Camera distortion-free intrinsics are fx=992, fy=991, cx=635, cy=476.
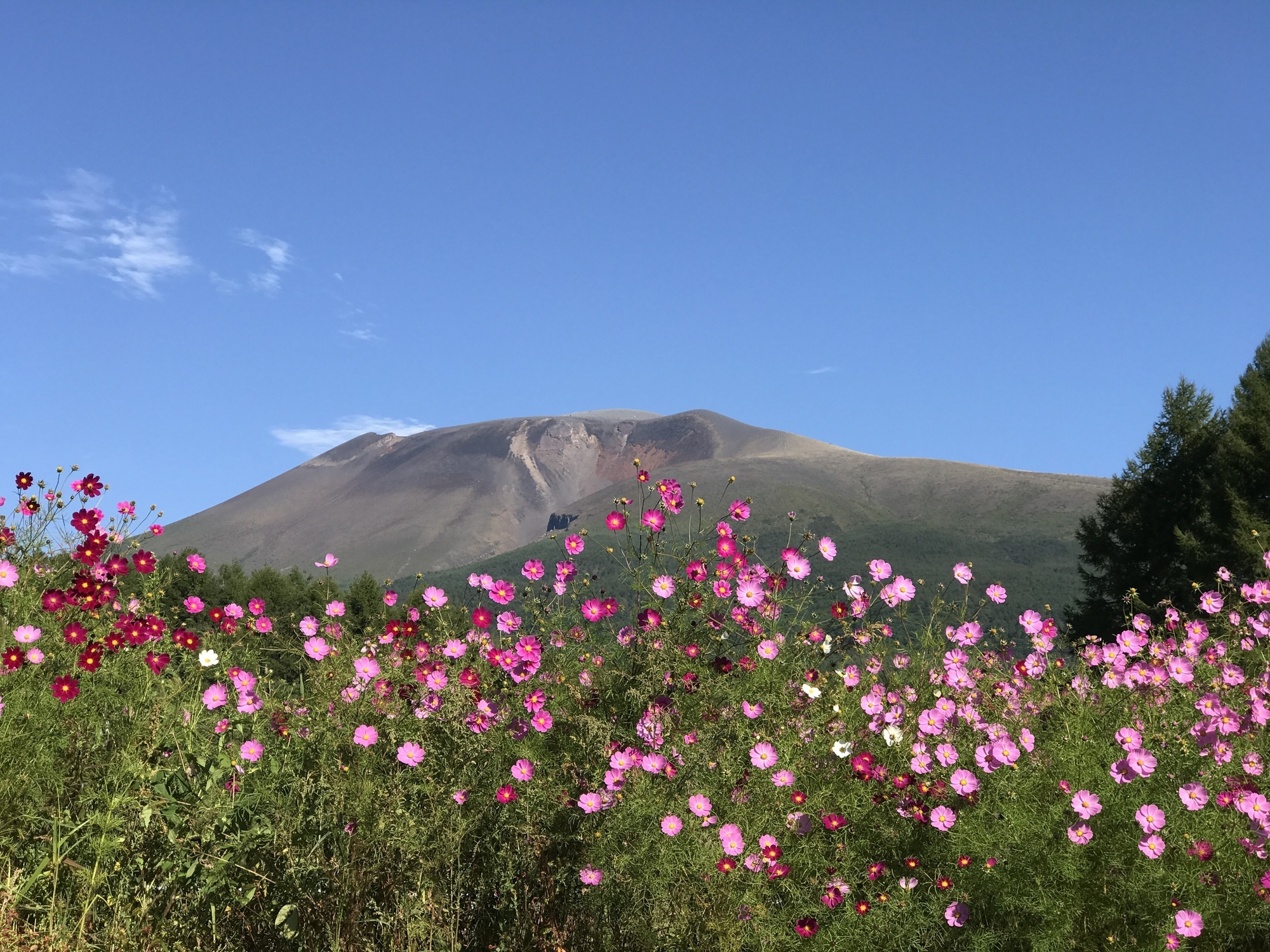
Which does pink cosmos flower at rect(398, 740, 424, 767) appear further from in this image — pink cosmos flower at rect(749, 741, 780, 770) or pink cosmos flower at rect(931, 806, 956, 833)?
pink cosmos flower at rect(931, 806, 956, 833)

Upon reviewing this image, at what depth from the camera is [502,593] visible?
465cm

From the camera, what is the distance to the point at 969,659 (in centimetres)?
541

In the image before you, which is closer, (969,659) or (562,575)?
(562,575)

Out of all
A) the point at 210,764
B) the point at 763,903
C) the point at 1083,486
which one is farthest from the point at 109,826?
the point at 1083,486

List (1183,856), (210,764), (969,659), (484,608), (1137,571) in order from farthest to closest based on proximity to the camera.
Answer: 1. (1137,571)
2. (969,659)
3. (484,608)
4. (210,764)
5. (1183,856)

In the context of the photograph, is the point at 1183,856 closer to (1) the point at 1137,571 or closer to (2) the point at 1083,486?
(1) the point at 1137,571

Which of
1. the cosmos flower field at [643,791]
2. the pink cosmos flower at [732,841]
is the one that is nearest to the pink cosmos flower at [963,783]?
the cosmos flower field at [643,791]

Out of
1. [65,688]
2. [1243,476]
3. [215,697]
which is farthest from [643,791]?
[1243,476]

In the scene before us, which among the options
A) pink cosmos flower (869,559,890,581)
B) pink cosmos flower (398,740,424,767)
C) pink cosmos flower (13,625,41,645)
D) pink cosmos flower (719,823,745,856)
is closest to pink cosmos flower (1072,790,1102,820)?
pink cosmos flower (719,823,745,856)

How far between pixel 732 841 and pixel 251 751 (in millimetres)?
1855

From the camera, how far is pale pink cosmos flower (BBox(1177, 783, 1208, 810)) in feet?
11.3

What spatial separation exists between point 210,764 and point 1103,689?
13.6ft

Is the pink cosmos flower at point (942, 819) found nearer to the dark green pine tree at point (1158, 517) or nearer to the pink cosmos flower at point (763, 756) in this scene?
the pink cosmos flower at point (763, 756)

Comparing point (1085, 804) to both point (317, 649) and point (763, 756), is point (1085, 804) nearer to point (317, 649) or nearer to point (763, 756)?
point (763, 756)
